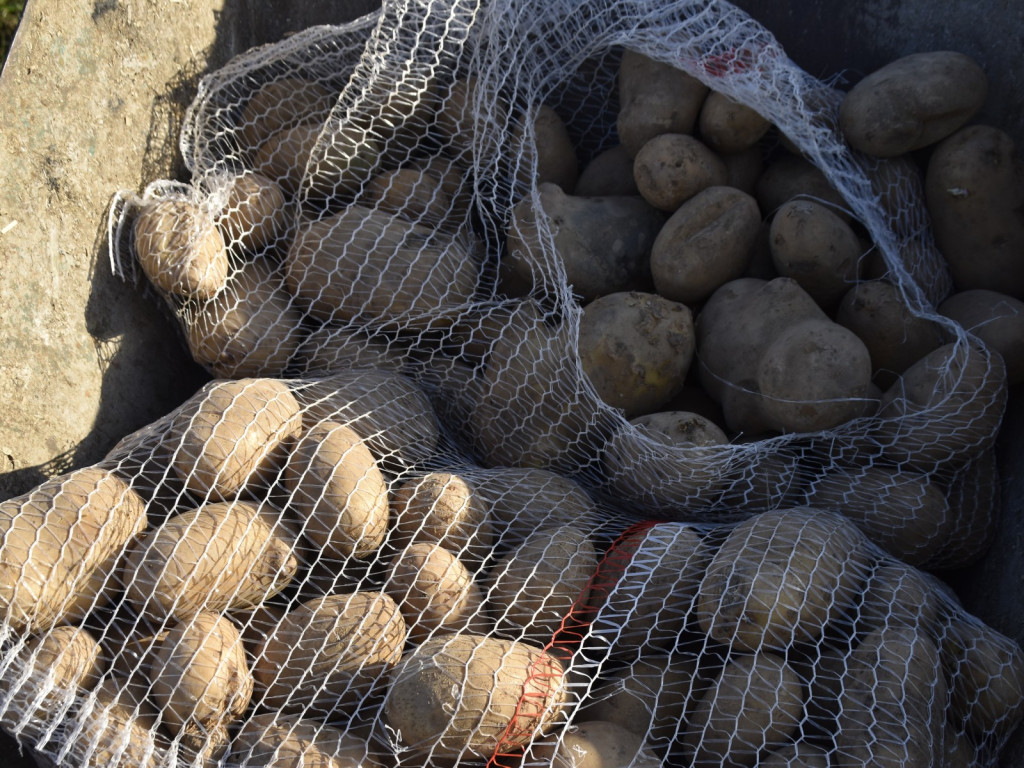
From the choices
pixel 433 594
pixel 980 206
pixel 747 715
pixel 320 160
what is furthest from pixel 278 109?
pixel 747 715

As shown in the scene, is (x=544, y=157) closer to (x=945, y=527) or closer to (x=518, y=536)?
(x=518, y=536)

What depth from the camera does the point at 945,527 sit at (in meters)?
1.76

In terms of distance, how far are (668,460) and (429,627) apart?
1.74 feet

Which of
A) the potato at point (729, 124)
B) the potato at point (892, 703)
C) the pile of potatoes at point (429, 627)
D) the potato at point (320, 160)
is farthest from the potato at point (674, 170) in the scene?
the potato at point (892, 703)

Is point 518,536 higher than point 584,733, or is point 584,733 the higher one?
point 518,536

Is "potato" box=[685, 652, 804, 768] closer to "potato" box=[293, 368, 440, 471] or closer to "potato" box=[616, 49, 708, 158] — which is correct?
"potato" box=[293, 368, 440, 471]

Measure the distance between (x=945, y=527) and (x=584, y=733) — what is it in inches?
32.6

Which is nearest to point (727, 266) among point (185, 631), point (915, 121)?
point (915, 121)

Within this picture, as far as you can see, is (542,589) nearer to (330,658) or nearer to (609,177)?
(330,658)

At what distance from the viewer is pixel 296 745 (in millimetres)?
1396

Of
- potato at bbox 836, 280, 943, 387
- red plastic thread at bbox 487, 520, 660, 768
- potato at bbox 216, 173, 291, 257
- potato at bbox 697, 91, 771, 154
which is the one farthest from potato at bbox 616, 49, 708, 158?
red plastic thread at bbox 487, 520, 660, 768

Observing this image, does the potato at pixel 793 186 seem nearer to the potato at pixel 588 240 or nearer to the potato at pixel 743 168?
the potato at pixel 743 168

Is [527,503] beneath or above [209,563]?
beneath

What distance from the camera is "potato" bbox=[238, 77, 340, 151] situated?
7.79 ft
